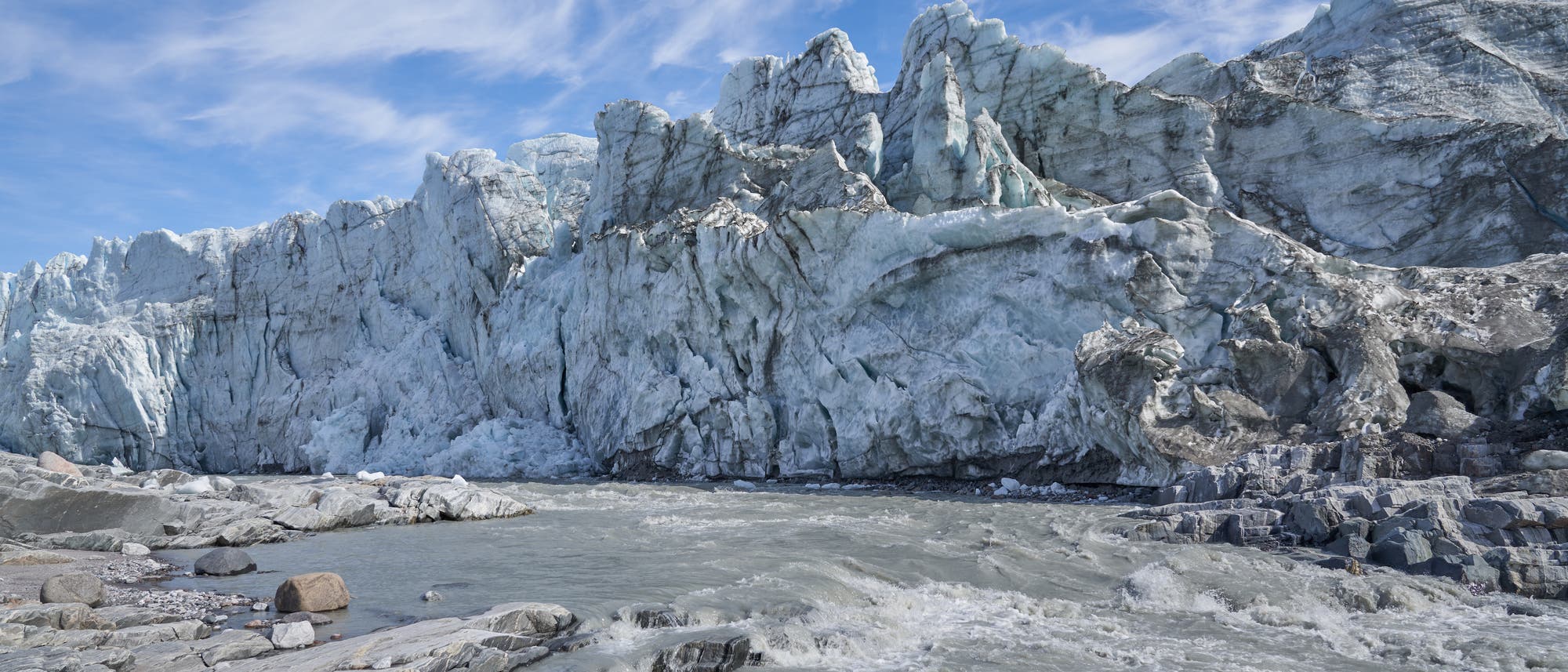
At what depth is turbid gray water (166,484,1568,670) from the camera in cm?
659

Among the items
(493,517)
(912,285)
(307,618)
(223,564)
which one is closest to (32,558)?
(223,564)

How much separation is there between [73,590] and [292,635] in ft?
9.53

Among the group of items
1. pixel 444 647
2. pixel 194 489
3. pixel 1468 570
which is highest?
pixel 1468 570

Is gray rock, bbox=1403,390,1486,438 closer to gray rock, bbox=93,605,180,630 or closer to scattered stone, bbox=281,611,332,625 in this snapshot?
scattered stone, bbox=281,611,332,625

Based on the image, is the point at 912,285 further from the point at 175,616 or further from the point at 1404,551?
the point at 175,616

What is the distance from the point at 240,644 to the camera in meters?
6.59

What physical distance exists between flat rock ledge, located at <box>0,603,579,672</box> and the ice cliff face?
455 inches

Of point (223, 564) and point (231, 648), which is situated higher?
point (231, 648)

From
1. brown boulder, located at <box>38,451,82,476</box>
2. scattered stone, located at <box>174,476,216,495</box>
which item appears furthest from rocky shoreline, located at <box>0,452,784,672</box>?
brown boulder, located at <box>38,451,82,476</box>

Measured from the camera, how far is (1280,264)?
17.0 meters

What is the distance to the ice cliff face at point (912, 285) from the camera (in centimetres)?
1595

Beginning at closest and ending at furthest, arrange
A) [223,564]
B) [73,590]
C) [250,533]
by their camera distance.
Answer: [73,590], [223,564], [250,533]

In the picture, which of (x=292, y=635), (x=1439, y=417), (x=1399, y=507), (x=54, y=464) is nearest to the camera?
(x=292, y=635)

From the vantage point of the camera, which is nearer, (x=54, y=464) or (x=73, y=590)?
(x=73, y=590)
